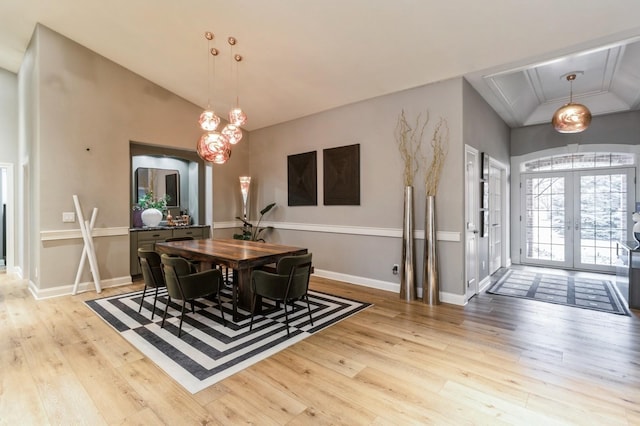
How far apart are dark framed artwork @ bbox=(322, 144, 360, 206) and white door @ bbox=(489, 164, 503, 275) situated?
2482mm

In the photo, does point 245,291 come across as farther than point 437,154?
No

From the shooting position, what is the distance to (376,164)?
4.69 meters

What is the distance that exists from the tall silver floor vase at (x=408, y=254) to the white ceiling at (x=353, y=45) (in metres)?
1.34

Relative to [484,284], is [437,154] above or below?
above

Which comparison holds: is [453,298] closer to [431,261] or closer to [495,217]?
[431,261]

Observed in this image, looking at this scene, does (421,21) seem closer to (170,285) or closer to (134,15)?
(134,15)

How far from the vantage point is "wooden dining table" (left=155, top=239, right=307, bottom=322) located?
319cm

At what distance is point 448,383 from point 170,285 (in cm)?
263

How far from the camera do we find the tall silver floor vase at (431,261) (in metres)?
4.00

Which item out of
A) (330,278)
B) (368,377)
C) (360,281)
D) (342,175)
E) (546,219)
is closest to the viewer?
(368,377)

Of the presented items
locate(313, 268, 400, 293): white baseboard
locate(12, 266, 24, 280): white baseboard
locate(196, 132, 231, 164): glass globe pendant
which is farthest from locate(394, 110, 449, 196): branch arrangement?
locate(12, 266, 24, 280): white baseboard

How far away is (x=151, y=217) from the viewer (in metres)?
5.59

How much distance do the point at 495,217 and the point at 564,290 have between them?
5.66 feet

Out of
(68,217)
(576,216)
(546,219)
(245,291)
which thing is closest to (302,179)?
(245,291)
